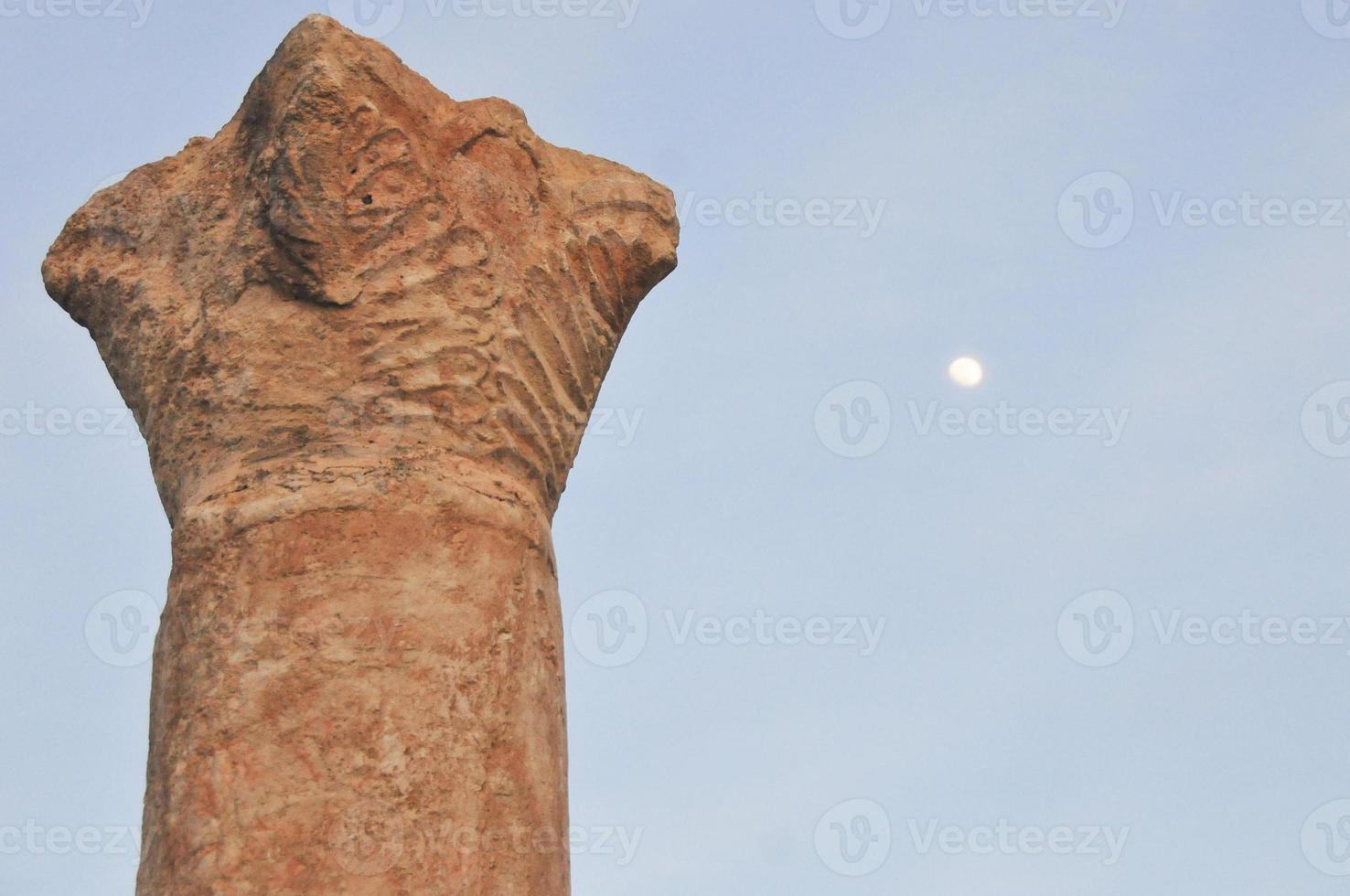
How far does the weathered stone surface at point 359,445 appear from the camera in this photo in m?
3.73

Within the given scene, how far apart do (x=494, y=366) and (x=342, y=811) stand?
4.09 ft

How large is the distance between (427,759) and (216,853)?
19.4 inches

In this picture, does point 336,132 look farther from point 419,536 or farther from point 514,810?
point 514,810

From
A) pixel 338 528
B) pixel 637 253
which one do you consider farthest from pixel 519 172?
pixel 338 528

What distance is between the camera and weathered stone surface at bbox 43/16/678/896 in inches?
147

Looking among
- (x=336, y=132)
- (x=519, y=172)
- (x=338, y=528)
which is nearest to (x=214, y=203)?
(x=336, y=132)

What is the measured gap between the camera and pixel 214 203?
4613 millimetres

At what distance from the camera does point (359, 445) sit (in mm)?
4125

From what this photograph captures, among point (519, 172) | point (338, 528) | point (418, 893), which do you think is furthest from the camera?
point (519, 172)

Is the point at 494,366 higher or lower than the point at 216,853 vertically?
higher

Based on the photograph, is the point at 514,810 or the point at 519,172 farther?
the point at 519,172

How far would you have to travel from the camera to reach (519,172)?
15.7 ft

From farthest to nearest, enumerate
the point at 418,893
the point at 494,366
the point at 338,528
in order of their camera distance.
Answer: the point at 494,366
the point at 338,528
the point at 418,893

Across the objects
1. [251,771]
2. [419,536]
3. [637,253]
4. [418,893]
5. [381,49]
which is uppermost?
[381,49]
